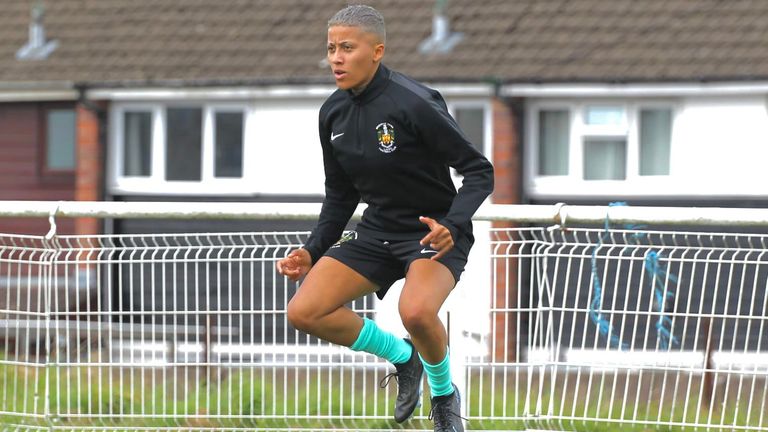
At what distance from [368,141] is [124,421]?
8.32 ft

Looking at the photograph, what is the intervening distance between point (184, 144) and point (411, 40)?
9.65 ft

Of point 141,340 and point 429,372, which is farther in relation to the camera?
point 141,340

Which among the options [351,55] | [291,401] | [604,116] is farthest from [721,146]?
[351,55]

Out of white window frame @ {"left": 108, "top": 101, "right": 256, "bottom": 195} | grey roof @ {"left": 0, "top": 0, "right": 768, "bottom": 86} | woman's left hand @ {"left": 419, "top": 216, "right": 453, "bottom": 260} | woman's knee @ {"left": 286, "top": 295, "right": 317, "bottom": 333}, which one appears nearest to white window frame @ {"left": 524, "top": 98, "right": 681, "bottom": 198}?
grey roof @ {"left": 0, "top": 0, "right": 768, "bottom": 86}

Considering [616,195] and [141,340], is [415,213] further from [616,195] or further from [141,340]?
[616,195]

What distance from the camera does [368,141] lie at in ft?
24.0

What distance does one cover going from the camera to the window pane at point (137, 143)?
19547mm

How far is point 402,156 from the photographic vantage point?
729 centimetres

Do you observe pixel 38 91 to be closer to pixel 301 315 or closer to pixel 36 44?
pixel 36 44

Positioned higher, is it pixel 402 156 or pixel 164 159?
pixel 164 159

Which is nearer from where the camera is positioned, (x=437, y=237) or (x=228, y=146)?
(x=437, y=237)

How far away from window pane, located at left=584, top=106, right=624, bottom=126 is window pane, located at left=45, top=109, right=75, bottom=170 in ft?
19.0

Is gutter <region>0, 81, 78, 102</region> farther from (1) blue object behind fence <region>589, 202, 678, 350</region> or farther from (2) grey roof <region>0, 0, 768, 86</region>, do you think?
(1) blue object behind fence <region>589, 202, 678, 350</region>

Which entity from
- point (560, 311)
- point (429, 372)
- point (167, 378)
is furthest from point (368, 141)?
point (167, 378)
